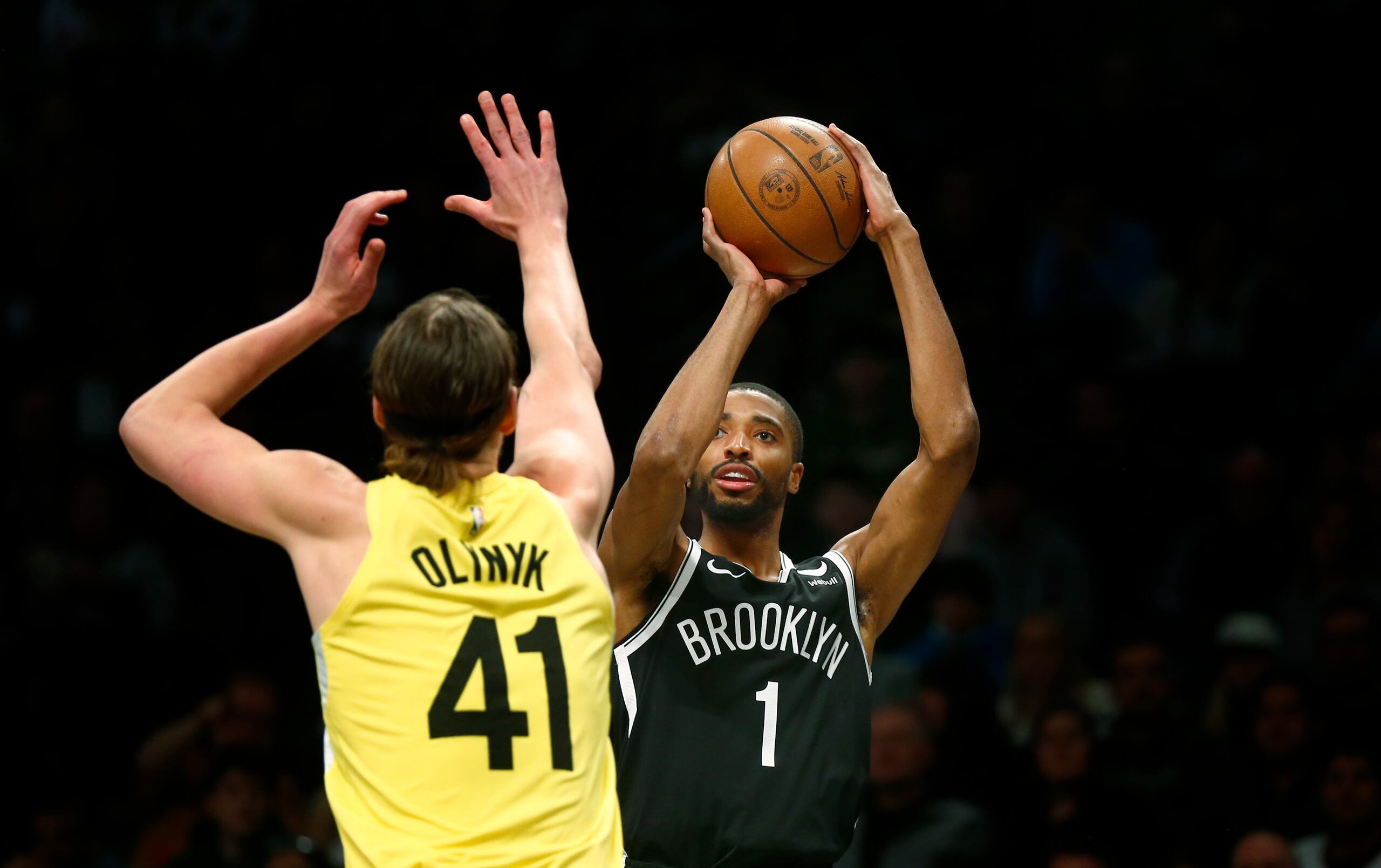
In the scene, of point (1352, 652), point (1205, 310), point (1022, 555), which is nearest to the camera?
point (1352, 652)

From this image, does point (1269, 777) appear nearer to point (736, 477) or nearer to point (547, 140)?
point (736, 477)

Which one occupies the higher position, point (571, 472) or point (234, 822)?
point (571, 472)

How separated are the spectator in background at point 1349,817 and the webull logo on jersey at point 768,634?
2.89 meters

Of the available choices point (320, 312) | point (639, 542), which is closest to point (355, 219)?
point (320, 312)

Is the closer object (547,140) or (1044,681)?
(547,140)

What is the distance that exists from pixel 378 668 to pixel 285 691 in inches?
213

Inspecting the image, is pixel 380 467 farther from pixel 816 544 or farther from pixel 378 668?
pixel 816 544

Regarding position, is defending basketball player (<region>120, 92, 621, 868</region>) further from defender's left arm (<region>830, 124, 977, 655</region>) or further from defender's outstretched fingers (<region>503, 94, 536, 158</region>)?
defender's left arm (<region>830, 124, 977, 655</region>)

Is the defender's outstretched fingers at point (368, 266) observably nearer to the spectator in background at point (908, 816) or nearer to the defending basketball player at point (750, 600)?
the defending basketball player at point (750, 600)

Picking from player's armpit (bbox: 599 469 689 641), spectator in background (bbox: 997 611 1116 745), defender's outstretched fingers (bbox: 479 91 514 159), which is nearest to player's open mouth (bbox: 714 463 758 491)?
player's armpit (bbox: 599 469 689 641)

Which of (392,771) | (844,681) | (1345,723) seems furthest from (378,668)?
(1345,723)

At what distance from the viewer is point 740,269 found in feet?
14.5

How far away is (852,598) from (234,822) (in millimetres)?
3527

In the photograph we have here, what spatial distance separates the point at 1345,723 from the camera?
6.77 meters
